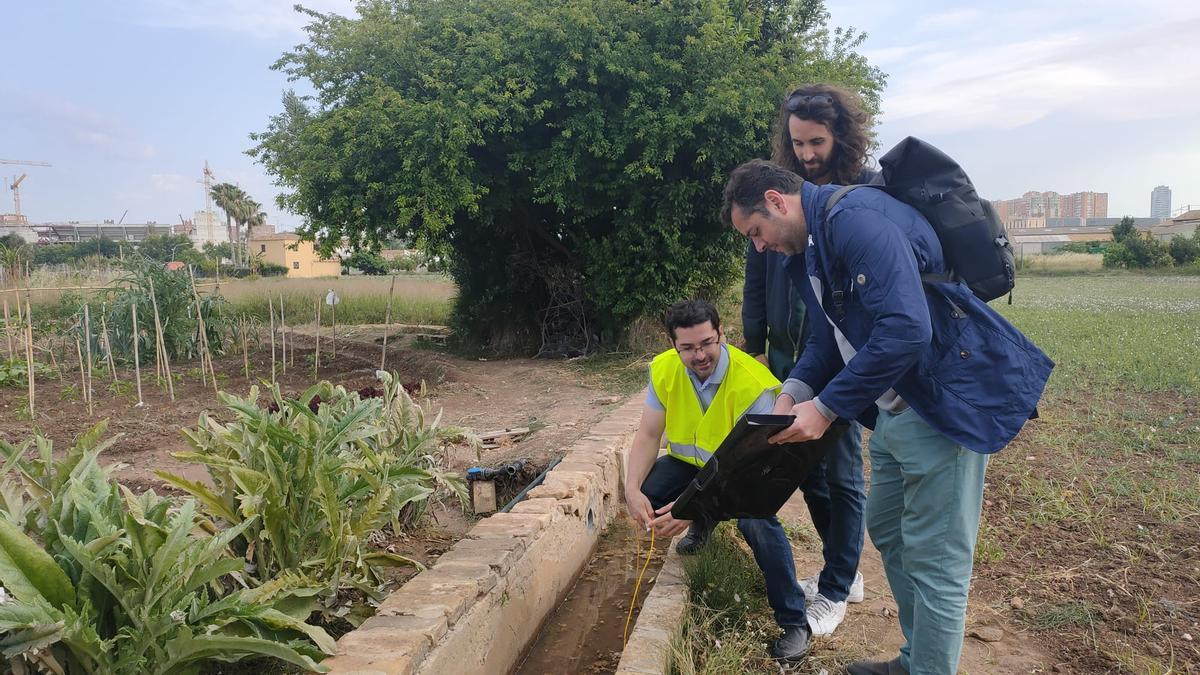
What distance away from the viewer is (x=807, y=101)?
2.78m

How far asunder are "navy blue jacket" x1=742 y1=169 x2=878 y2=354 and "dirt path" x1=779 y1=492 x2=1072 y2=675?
1.07 m

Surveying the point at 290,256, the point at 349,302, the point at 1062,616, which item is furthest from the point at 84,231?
the point at 1062,616

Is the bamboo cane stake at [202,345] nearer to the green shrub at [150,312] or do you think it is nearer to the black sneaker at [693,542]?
the green shrub at [150,312]

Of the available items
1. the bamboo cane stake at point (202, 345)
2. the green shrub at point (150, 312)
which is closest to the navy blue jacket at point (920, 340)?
the bamboo cane stake at point (202, 345)

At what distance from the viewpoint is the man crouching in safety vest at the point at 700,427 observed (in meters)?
2.74

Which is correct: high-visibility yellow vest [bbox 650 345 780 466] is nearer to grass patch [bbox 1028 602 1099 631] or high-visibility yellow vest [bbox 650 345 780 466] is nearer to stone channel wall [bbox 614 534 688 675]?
stone channel wall [bbox 614 534 688 675]

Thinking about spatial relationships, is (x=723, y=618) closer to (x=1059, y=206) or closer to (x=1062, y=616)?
(x=1062, y=616)

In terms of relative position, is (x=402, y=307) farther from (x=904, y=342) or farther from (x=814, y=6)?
(x=904, y=342)

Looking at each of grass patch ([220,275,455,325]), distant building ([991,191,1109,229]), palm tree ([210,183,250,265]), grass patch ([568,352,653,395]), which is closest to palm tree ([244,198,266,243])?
palm tree ([210,183,250,265])

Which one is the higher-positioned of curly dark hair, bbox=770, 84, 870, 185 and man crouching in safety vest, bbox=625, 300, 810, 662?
curly dark hair, bbox=770, 84, 870, 185

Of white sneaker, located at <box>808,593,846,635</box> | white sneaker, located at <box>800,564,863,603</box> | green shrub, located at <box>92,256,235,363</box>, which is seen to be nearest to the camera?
white sneaker, located at <box>808,593,846,635</box>

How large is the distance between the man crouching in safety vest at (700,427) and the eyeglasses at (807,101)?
764mm

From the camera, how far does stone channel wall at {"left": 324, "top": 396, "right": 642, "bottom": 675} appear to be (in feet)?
7.41

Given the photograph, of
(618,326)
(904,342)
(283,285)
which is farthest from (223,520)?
(283,285)
